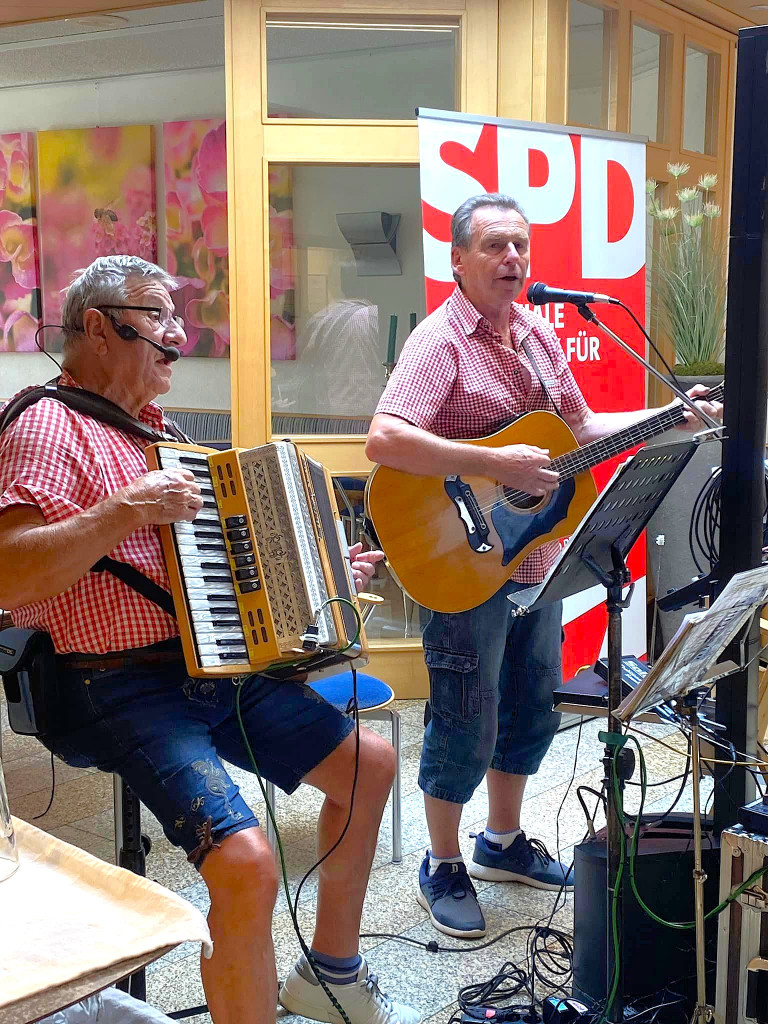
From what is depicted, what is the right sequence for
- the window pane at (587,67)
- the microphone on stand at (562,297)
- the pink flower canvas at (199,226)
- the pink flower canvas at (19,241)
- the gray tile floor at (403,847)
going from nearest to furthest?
the microphone on stand at (562,297) < the gray tile floor at (403,847) < the window pane at (587,67) < the pink flower canvas at (199,226) < the pink flower canvas at (19,241)

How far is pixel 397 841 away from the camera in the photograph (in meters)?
2.78

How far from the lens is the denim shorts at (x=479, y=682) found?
240 cm

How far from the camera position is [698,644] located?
5.13 feet

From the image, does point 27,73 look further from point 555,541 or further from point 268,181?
point 555,541

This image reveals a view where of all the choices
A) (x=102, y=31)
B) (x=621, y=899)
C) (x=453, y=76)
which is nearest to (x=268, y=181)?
(x=453, y=76)

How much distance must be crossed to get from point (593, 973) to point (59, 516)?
129 centimetres

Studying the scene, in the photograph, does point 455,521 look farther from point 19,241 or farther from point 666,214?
point 19,241

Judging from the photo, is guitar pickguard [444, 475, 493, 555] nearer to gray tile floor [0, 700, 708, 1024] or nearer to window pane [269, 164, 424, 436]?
gray tile floor [0, 700, 708, 1024]

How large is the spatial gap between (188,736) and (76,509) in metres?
0.42

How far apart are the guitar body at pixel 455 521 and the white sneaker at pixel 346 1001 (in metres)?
0.83

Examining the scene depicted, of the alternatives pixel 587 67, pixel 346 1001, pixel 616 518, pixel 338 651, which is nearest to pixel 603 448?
pixel 616 518

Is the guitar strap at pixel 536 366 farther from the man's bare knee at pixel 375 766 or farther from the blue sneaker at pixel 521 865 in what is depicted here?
the blue sneaker at pixel 521 865

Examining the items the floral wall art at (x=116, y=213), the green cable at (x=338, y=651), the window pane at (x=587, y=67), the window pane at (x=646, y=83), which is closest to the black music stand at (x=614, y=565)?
the green cable at (x=338, y=651)

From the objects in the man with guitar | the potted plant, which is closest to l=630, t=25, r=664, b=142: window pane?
Answer: the potted plant
